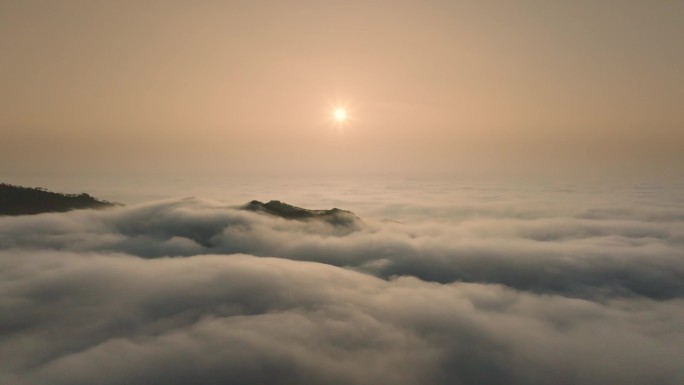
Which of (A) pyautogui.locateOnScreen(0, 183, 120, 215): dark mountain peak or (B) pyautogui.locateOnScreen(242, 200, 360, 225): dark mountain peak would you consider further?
(B) pyautogui.locateOnScreen(242, 200, 360, 225): dark mountain peak

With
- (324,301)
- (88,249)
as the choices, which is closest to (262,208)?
(88,249)

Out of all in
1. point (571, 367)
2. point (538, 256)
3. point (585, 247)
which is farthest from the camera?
point (585, 247)

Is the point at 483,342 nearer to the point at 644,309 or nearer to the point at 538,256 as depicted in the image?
the point at 644,309

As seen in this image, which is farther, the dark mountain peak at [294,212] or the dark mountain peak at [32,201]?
the dark mountain peak at [294,212]

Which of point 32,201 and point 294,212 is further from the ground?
point 32,201

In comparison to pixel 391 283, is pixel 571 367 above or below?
below

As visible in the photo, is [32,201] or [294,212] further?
[294,212]

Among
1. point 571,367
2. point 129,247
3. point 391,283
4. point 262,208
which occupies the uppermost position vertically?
point 262,208

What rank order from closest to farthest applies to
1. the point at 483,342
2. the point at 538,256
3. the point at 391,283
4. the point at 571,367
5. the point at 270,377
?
the point at 270,377 < the point at 571,367 < the point at 483,342 < the point at 391,283 < the point at 538,256
